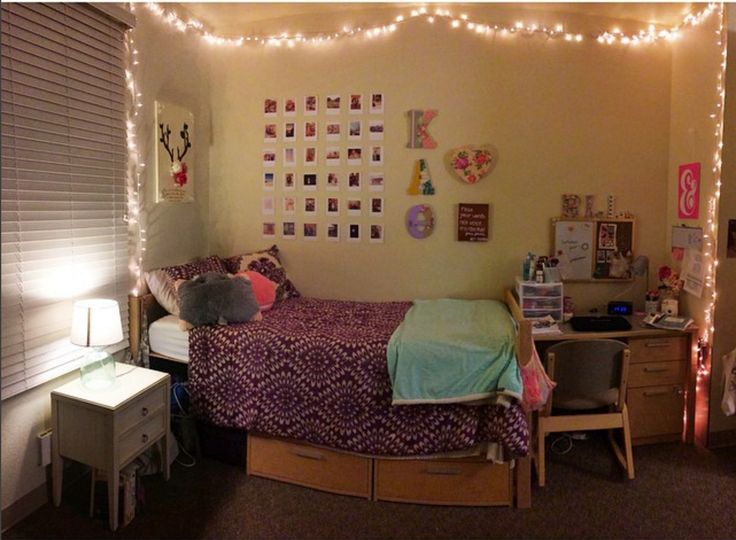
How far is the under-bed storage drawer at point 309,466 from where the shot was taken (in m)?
2.31

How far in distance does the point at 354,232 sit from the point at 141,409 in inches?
66.3

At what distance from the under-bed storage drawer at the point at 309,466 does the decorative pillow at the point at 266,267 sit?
99 centimetres

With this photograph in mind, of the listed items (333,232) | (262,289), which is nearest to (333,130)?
(333,232)

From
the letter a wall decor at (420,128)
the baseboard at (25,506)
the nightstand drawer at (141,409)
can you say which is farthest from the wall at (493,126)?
the baseboard at (25,506)

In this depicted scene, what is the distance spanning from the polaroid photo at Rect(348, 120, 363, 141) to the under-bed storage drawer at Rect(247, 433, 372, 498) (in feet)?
6.26

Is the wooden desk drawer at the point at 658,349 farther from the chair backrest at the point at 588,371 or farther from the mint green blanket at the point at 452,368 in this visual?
the mint green blanket at the point at 452,368

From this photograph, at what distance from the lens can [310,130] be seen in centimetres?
336

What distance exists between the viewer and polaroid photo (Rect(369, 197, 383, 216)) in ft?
10.9

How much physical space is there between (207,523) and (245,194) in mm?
2090

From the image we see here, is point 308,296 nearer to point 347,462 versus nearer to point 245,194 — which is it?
point 245,194

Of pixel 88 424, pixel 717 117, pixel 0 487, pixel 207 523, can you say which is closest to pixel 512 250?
pixel 717 117

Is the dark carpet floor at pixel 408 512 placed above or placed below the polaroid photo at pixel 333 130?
below

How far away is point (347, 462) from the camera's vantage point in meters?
2.32

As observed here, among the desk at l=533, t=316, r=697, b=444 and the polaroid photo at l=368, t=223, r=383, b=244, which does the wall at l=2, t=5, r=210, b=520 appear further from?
the desk at l=533, t=316, r=697, b=444
